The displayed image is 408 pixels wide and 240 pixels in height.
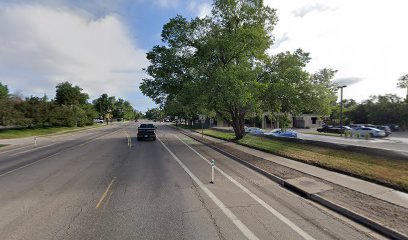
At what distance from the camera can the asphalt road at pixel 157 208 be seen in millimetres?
5594

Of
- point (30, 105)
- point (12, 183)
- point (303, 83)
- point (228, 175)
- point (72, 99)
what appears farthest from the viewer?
point (72, 99)

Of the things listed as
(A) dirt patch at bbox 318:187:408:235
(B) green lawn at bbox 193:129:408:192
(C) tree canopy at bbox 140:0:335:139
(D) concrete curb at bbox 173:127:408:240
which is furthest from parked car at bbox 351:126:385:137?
(A) dirt patch at bbox 318:187:408:235

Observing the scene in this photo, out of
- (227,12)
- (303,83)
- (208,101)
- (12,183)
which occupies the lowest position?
(12,183)

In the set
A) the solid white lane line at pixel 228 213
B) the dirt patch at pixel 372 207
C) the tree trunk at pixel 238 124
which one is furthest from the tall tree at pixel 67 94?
the dirt patch at pixel 372 207

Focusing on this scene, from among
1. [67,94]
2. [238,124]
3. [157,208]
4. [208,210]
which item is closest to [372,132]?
[238,124]

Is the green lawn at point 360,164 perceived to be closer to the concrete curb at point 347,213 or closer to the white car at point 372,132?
the concrete curb at point 347,213

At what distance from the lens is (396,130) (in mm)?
46719

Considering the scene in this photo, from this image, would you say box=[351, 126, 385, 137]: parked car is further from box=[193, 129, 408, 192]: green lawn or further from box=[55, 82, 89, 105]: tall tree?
box=[55, 82, 89, 105]: tall tree

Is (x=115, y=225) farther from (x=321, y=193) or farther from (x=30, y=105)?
(x=30, y=105)

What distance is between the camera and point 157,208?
7.02 metres

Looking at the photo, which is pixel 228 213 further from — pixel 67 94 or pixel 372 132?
pixel 67 94

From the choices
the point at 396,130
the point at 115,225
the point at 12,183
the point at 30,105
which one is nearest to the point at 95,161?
the point at 12,183

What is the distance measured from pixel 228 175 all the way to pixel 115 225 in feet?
20.8

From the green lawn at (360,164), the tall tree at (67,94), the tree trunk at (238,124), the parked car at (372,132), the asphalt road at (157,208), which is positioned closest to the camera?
the asphalt road at (157,208)
